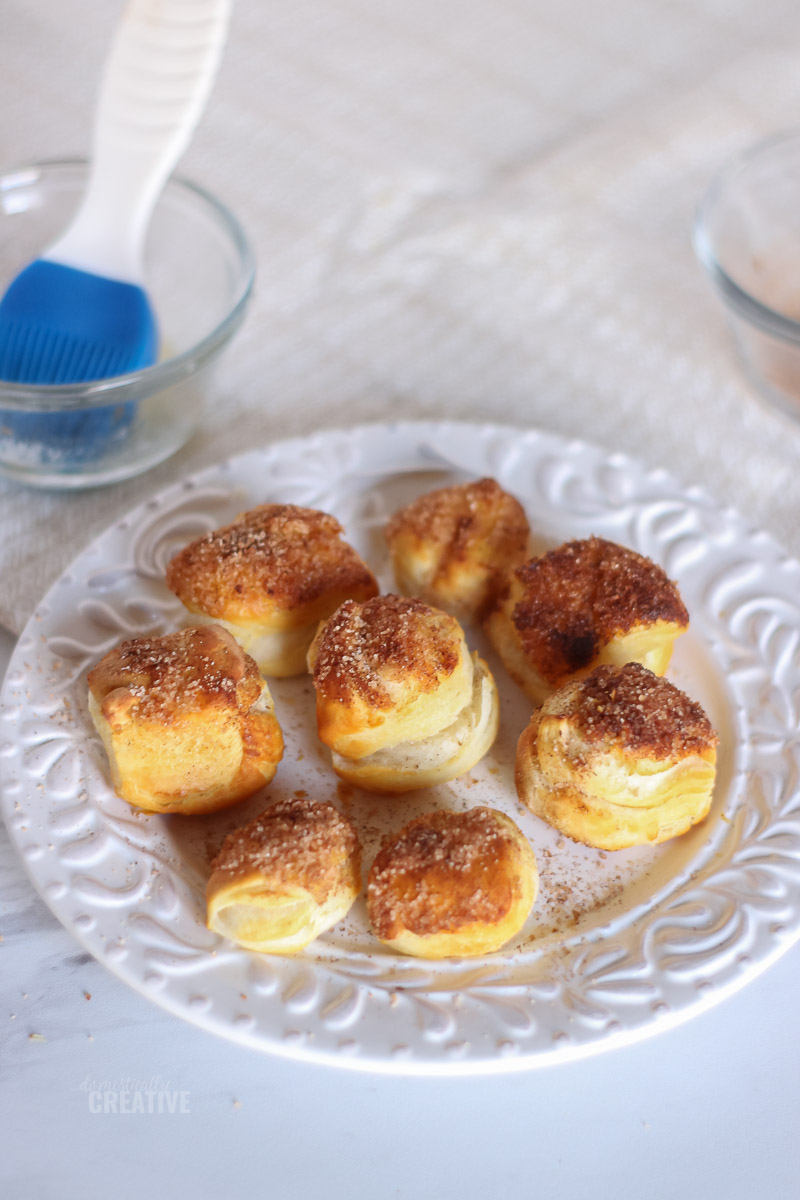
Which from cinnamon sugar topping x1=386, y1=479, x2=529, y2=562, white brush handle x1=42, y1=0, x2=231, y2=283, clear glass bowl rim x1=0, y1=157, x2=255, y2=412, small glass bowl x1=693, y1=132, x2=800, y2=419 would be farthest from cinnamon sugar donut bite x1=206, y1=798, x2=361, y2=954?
small glass bowl x1=693, y1=132, x2=800, y2=419

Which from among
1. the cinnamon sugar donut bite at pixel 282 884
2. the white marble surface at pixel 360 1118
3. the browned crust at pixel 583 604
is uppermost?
the browned crust at pixel 583 604

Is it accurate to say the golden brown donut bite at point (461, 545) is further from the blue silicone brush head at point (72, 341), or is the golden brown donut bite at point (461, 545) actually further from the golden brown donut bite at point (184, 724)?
the blue silicone brush head at point (72, 341)

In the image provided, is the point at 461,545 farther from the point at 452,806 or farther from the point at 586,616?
the point at 452,806

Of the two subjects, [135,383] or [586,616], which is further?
[135,383]

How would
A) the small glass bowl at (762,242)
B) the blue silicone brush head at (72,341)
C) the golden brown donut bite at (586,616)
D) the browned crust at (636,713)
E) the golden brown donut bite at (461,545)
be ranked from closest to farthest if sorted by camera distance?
the browned crust at (636,713) → the golden brown donut bite at (586,616) → the golden brown donut bite at (461,545) → the blue silicone brush head at (72,341) → the small glass bowl at (762,242)

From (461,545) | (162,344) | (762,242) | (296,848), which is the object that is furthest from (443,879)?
(762,242)

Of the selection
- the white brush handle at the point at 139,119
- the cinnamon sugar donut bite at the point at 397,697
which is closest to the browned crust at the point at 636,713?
the cinnamon sugar donut bite at the point at 397,697

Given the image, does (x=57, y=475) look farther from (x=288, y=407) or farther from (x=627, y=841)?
(x=627, y=841)
